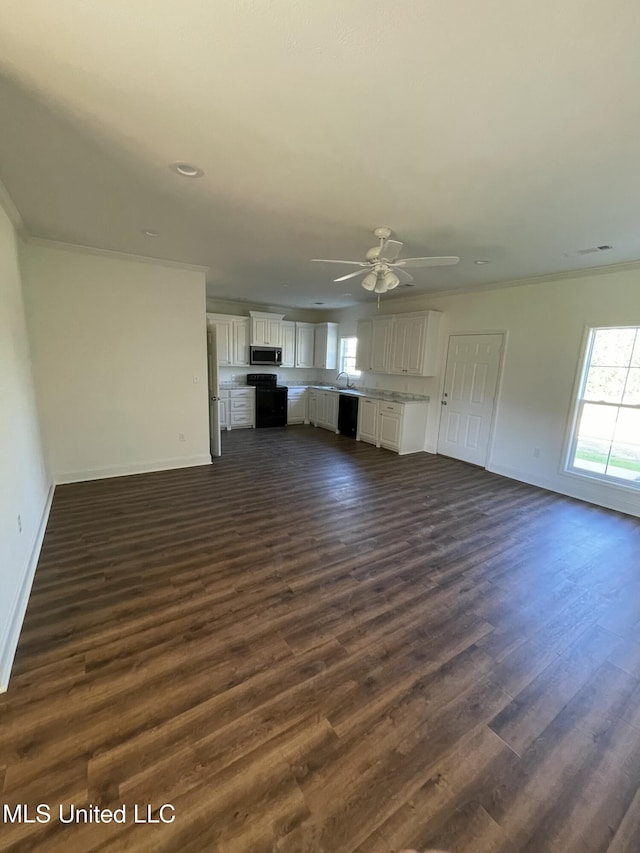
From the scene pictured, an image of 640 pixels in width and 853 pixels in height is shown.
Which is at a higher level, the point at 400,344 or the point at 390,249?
the point at 390,249

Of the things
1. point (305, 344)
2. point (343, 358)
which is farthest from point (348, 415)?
point (305, 344)

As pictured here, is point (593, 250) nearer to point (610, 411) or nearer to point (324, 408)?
point (610, 411)

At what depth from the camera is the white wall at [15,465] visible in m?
1.94

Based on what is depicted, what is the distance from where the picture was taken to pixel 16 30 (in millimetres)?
1273

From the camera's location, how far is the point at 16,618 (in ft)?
6.57

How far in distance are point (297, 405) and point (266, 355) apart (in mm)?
1322

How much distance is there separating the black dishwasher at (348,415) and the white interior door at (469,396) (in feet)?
5.35

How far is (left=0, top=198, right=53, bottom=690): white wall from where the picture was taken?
1941 mm

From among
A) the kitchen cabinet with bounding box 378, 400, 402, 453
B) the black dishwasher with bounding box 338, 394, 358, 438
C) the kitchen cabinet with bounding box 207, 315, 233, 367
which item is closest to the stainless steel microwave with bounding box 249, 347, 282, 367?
the kitchen cabinet with bounding box 207, 315, 233, 367

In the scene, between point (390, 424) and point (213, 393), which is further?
point (390, 424)

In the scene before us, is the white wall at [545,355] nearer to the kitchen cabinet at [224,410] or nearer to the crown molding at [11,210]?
the kitchen cabinet at [224,410]

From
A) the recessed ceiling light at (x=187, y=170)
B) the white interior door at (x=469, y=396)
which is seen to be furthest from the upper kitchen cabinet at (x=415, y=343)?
the recessed ceiling light at (x=187, y=170)

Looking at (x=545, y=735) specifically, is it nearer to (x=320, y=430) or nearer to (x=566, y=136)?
(x=566, y=136)

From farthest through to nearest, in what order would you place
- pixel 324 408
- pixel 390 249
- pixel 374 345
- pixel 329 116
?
pixel 324 408 → pixel 374 345 → pixel 390 249 → pixel 329 116
